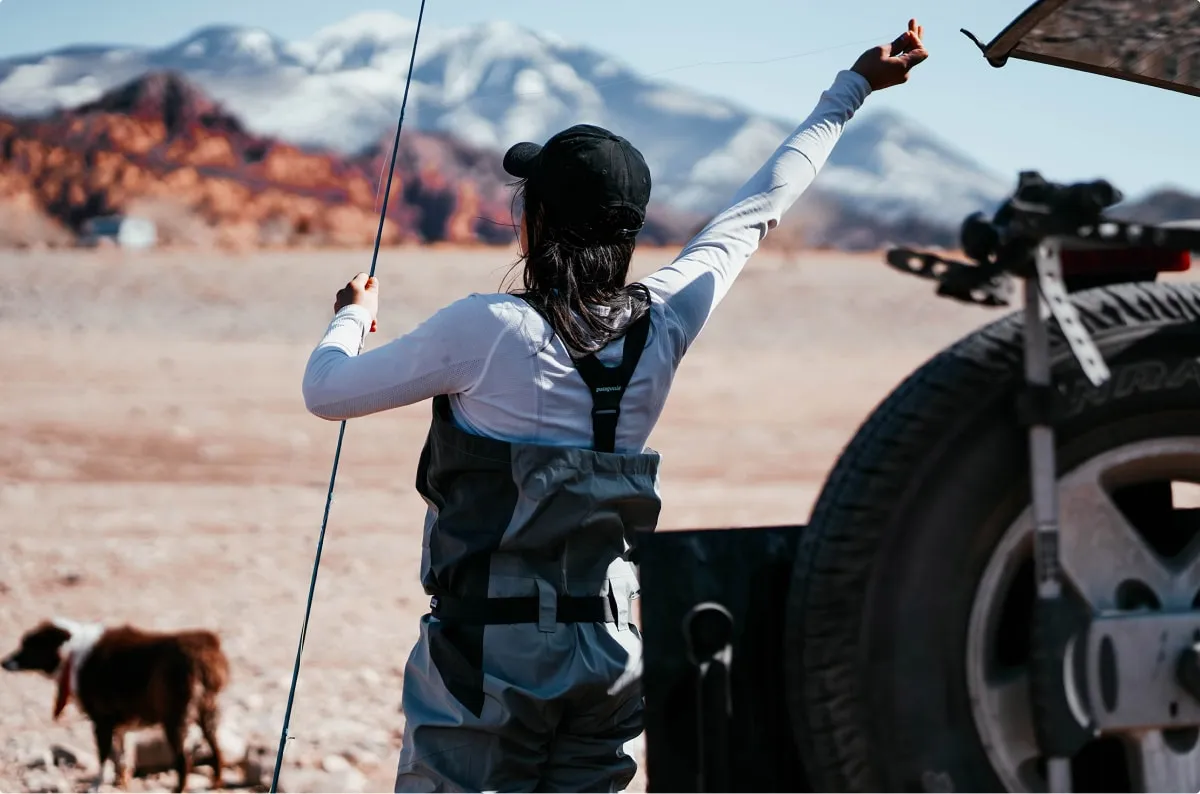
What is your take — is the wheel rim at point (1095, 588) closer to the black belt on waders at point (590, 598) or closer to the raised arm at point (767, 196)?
the black belt on waders at point (590, 598)

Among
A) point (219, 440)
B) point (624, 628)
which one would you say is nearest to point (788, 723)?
point (624, 628)

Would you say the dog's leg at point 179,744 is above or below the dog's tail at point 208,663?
below

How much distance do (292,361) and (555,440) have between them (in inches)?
726

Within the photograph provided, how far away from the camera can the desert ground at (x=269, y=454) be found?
5902 mm

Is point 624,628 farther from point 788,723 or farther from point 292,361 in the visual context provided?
point 292,361

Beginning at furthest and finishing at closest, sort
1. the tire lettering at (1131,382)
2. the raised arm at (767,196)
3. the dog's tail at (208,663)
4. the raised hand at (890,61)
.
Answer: the dog's tail at (208,663) → the raised hand at (890,61) → the raised arm at (767,196) → the tire lettering at (1131,382)

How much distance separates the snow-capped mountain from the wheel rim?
45.0m

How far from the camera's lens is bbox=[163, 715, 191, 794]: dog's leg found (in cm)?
512

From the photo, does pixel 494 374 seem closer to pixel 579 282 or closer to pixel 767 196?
pixel 579 282

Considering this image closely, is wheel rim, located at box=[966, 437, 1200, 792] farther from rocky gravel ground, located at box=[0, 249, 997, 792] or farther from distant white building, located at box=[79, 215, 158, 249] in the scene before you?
distant white building, located at box=[79, 215, 158, 249]

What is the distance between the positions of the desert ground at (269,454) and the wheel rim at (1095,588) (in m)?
2.26

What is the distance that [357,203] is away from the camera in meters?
52.0

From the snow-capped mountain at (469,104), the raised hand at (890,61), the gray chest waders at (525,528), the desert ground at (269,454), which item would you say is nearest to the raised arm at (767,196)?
the raised hand at (890,61)

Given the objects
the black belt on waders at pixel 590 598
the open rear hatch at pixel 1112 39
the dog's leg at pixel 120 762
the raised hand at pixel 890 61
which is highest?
the raised hand at pixel 890 61
